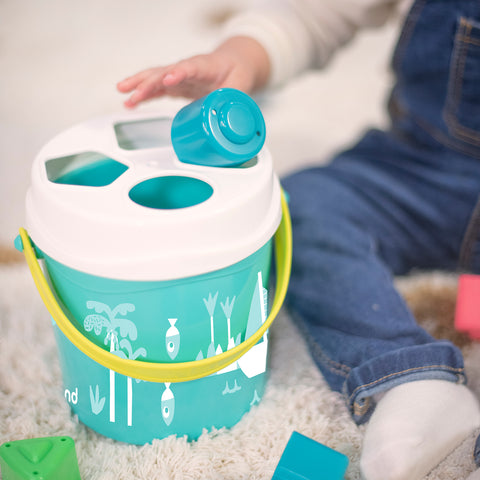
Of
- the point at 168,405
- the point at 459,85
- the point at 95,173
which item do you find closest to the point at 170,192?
the point at 95,173

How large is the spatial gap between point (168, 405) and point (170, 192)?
194mm

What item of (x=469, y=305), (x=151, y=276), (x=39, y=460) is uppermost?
(x=151, y=276)

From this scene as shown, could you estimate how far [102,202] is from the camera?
1.46 feet

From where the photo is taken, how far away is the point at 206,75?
63 centimetres

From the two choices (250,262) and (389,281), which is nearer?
(250,262)

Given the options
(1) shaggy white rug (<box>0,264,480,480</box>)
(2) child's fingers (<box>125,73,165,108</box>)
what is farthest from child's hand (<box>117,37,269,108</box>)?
(1) shaggy white rug (<box>0,264,480,480</box>)

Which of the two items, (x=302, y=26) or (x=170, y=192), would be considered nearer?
(x=170, y=192)

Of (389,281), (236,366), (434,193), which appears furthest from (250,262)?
(434,193)

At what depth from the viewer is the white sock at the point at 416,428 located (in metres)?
0.48

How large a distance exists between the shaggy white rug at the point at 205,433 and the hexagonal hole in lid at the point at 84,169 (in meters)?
0.20

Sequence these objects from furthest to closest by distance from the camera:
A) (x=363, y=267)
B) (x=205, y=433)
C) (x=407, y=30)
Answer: (x=407, y=30)
(x=363, y=267)
(x=205, y=433)

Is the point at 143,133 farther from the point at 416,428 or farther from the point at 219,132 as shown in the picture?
the point at 416,428

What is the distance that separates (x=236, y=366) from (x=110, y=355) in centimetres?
12

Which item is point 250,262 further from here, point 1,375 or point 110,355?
point 1,375
